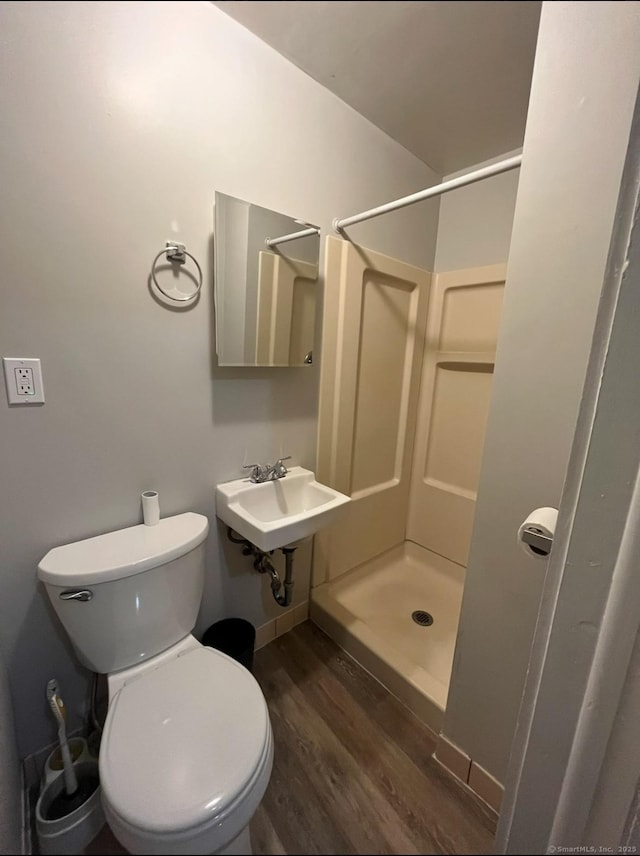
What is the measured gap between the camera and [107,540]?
3.32 feet

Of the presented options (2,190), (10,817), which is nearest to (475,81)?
(2,190)

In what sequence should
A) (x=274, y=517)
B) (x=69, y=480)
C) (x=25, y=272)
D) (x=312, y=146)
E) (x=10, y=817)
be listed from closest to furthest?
(x=10, y=817)
(x=25, y=272)
(x=69, y=480)
(x=312, y=146)
(x=274, y=517)

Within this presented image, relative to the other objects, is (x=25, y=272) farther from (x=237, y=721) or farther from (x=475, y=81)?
(x=237, y=721)

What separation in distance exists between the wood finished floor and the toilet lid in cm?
8

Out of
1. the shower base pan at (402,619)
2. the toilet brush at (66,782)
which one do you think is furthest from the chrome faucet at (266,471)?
the toilet brush at (66,782)

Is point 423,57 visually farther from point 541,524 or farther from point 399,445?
point 399,445

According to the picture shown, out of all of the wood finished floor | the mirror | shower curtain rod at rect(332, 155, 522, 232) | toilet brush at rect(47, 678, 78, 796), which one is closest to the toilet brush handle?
toilet brush at rect(47, 678, 78, 796)

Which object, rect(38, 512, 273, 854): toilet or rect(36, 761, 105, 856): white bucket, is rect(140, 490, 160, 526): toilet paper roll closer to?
rect(38, 512, 273, 854): toilet

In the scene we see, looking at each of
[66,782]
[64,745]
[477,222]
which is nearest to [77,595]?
[64,745]

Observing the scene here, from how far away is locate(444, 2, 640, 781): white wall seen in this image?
42 centimetres

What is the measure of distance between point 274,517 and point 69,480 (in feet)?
2.33

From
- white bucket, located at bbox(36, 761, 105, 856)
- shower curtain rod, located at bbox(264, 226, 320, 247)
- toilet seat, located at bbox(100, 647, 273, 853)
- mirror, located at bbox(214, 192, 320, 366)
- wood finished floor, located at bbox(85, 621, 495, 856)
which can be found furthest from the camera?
shower curtain rod, located at bbox(264, 226, 320, 247)

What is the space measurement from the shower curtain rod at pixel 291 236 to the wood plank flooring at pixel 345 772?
4.76 ft

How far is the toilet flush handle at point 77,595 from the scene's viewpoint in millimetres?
867
